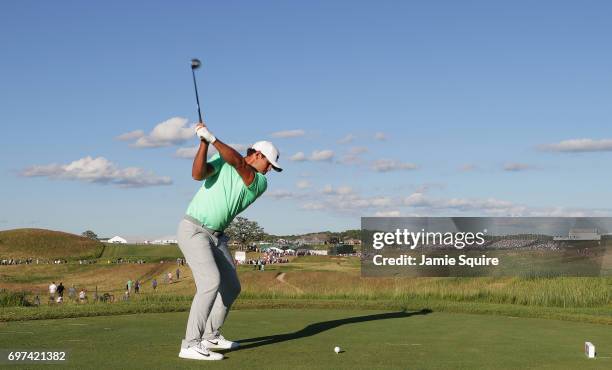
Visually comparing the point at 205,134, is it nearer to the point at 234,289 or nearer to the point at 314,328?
the point at 234,289

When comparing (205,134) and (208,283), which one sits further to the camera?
(208,283)

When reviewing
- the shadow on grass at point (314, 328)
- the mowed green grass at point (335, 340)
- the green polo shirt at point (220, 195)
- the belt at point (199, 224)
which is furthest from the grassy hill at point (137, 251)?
the green polo shirt at point (220, 195)

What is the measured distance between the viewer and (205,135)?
27.9 feet

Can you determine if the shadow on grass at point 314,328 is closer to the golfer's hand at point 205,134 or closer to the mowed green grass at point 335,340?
the mowed green grass at point 335,340

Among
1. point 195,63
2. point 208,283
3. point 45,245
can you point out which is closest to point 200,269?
point 208,283

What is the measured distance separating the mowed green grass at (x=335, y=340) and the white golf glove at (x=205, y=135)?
2.65 metres

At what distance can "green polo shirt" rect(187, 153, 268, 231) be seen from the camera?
9172 millimetres

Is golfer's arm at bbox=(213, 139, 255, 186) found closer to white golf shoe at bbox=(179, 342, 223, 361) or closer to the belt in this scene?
the belt

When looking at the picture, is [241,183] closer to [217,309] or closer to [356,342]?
[217,309]

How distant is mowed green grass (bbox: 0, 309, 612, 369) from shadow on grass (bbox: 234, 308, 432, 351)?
16 millimetres

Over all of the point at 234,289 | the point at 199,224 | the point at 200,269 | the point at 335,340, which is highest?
the point at 199,224

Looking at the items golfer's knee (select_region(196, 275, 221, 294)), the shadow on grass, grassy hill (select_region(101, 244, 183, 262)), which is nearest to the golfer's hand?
golfer's knee (select_region(196, 275, 221, 294))

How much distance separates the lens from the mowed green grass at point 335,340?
28.4 ft

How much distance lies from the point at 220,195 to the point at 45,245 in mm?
150266
